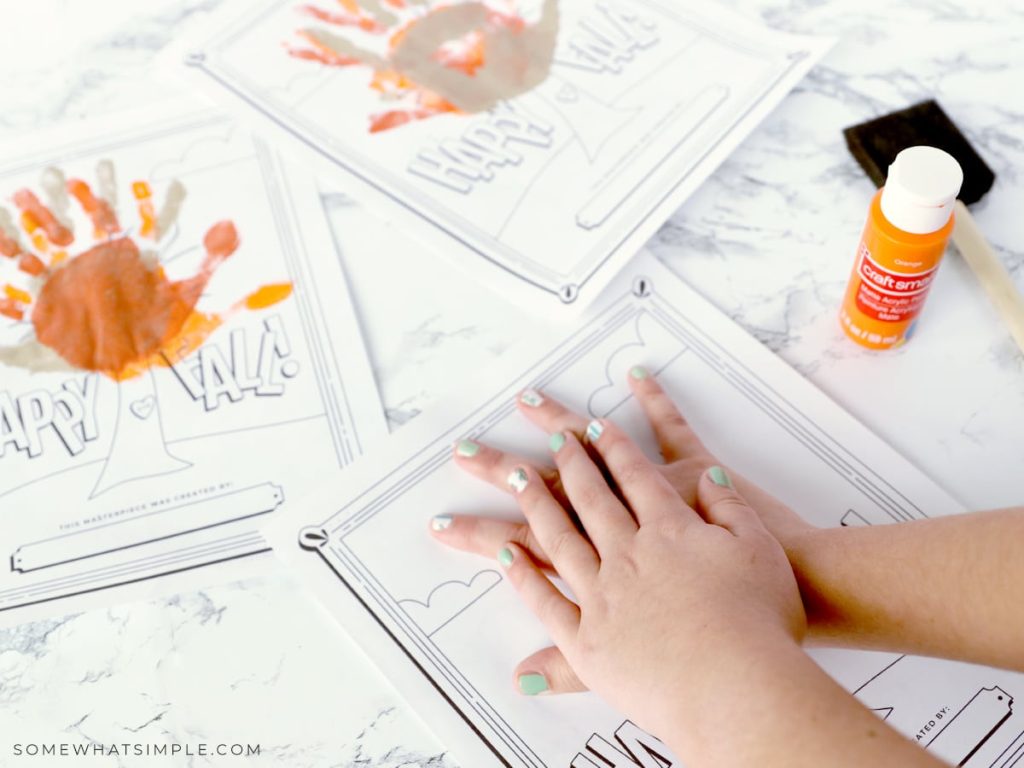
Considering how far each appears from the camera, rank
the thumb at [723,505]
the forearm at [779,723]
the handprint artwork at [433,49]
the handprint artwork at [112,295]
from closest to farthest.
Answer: the forearm at [779,723]
the thumb at [723,505]
the handprint artwork at [112,295]
the handprint artwork at [433,49]

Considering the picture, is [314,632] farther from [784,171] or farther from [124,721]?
[784,171]

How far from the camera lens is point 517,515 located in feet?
1.85

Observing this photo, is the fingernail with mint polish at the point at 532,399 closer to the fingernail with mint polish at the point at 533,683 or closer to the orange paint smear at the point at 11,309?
the fingernail with mint polish at the point at 533,683

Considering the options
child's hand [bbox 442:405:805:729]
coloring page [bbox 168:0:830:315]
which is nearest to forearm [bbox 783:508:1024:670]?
child's hand [bbox 442:405:805:729]

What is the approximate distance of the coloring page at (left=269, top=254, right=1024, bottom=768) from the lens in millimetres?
490

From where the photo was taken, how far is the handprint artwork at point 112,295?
60cm

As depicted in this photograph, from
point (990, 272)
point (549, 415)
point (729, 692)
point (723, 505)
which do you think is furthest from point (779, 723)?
point (990, 272)

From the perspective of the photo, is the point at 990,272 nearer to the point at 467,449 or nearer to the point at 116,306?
the point at 467,449

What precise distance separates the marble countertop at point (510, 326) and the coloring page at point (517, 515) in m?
0.02

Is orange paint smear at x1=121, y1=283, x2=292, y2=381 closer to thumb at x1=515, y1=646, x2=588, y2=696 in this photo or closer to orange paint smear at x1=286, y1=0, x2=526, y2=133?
orange paint smear at x1=286, y1=0, x2=526, y2=133

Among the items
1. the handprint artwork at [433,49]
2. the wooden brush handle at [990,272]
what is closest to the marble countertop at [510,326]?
the wooden brush handle at [990,272]

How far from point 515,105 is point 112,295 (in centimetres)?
33

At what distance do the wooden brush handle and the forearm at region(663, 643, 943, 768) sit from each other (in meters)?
0.29

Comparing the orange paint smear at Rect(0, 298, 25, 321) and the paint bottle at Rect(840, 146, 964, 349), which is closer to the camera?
the paint bottle at Rect(840, 146, 964, 349)
